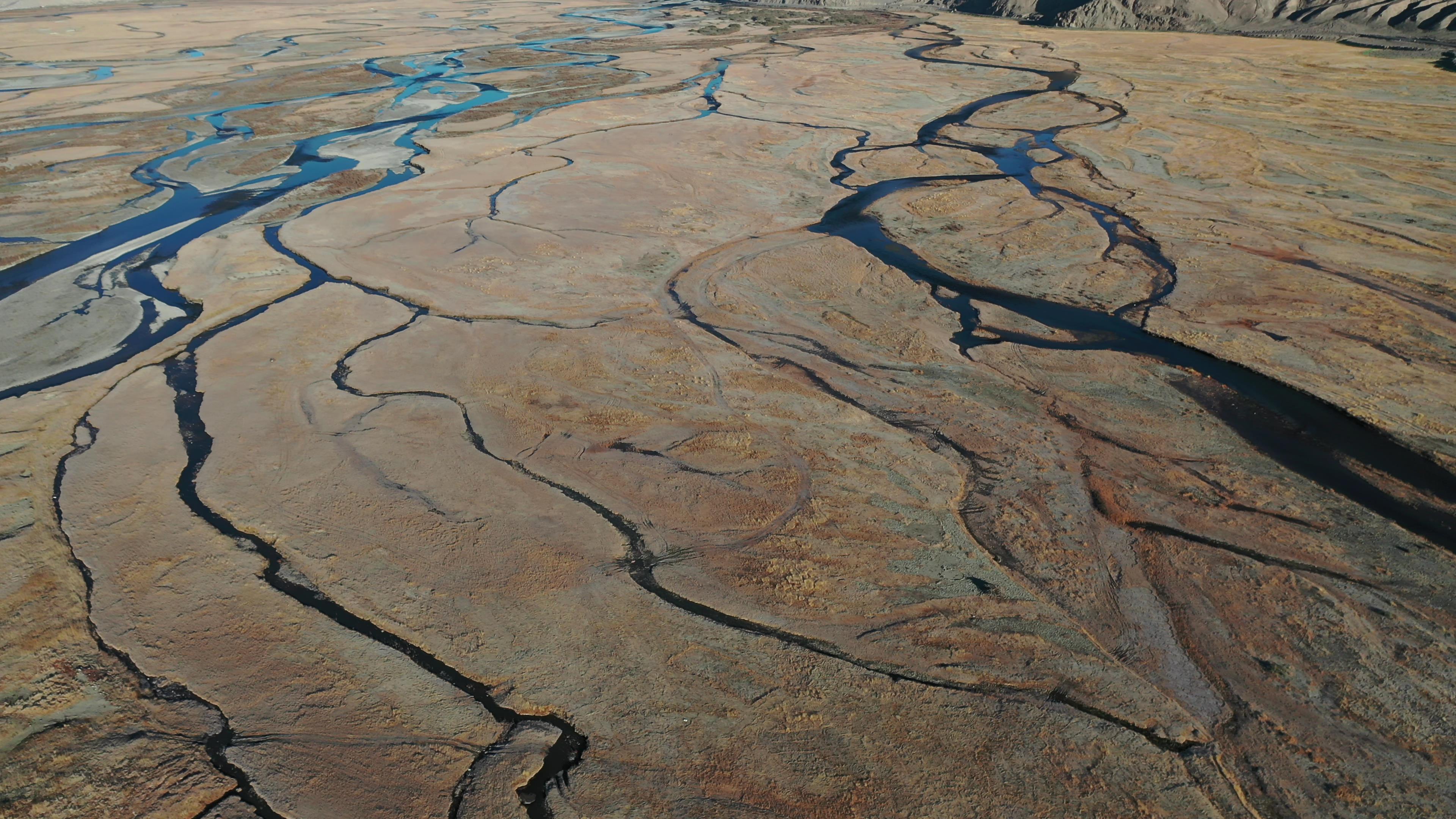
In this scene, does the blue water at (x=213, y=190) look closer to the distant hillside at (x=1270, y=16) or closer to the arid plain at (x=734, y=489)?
the arid plain at (x=734, y=489)

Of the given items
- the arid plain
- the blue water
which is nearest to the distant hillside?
the blue water

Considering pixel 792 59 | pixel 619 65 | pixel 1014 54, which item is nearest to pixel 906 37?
pixel 1014 54

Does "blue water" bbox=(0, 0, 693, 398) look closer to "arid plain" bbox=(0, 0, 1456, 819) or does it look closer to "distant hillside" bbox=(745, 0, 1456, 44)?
"arid plain" bbox=(0, 0, 1456, 819)

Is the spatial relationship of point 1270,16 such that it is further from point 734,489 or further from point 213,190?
point 213,190

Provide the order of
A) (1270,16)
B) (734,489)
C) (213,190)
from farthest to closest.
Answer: (1270,16)
(213,190)
(734,489)

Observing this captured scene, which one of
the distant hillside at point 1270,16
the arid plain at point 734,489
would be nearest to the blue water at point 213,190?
the arid plain at point 734,489

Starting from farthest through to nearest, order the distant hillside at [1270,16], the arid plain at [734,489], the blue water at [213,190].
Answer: the distant hillside at [1270,16] < the blue water at [213,190] < the arid plain at [734,489]

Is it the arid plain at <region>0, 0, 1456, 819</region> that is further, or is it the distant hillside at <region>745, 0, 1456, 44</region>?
the distant hillside at <region>745, 0, 1456, 44</region>

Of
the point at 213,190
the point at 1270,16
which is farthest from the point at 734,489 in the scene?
the point at 1270,16
